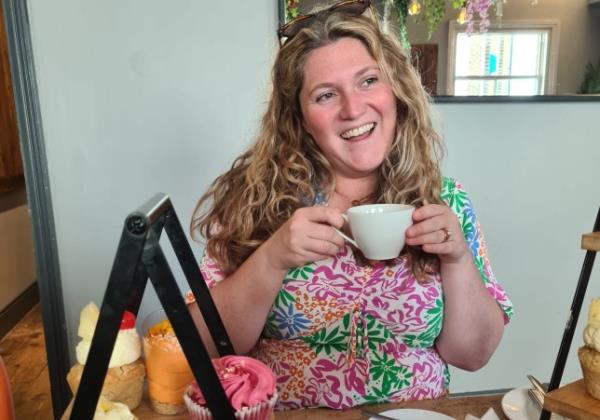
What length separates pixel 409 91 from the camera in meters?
1.15

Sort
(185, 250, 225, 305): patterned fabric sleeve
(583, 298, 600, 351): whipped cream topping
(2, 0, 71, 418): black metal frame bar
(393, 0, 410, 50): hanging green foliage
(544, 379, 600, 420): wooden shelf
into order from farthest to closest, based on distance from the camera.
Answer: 1. (393, 0, 410, 50): hanging green foliage
2. (2, 0, 71, 418): black metal frame bar
3. (185, 250, 225, 305): patterned fabric sleeve
4. (583, 298, 600, 351): whipped cream topping
5. (544, 379, 600, 420): wooden shelf

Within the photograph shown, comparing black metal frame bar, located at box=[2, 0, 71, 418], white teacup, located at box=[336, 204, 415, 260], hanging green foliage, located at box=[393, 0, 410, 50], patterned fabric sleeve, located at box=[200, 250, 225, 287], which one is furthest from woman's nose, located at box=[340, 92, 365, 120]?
black metal frame bar, located at box=[2, 0, 71, 418]

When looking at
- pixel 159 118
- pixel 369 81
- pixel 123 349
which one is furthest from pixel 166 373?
pixel 159 118

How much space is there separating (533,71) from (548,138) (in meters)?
0.26

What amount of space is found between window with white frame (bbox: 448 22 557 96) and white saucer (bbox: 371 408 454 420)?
1284 millimetres

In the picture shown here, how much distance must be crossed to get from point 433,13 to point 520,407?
137cm

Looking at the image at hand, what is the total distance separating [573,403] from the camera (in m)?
0.62

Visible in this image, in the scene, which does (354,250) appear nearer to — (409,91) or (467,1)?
(409,91)

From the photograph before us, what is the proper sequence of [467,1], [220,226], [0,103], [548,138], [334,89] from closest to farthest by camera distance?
[334,89] → [220,226] → [467,1] → [548,138] → [0,103]

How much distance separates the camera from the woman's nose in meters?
1.03

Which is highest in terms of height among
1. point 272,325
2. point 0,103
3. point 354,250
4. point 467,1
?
point 467,1

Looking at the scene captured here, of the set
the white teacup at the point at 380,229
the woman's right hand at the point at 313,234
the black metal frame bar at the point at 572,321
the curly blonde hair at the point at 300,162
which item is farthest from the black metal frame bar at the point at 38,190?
the black metal frame bar at the point at 572,321

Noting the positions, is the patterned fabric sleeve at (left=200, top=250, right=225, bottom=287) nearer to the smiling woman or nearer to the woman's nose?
the woman's nose

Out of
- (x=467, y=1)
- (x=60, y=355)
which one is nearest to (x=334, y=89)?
(x=467, y=1)
